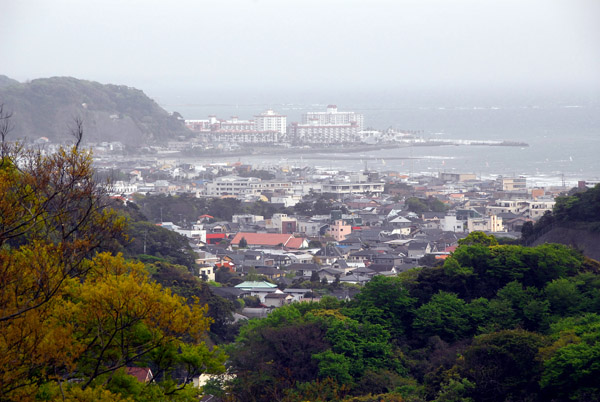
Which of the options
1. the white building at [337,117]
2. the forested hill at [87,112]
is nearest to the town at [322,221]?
the forested hill at [87,112]

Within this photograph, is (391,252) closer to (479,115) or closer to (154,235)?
(154,235)

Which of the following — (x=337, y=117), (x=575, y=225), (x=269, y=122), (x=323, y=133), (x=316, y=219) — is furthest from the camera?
(x=337, y=117)

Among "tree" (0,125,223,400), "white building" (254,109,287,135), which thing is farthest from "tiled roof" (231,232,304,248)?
"white building" (254,109,287,135)

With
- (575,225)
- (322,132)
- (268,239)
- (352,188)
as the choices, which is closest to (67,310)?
(575,225)

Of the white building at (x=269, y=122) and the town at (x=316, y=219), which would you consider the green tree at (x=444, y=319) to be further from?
the white building at (x=269, y=122)

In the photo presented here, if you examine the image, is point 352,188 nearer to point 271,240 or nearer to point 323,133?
point 271,240

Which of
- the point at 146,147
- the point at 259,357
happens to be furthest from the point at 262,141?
the point at 259,357

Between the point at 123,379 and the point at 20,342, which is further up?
the point at 20,342

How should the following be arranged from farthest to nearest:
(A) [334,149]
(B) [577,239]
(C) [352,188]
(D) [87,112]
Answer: (A) [334,149] < (D) [87,112] < (C) [352,188] < (B) [577,239]
